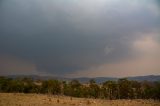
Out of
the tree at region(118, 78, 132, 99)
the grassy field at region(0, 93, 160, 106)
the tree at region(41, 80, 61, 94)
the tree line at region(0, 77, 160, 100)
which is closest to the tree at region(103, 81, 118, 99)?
the tree line at region(0, 77, 160, 100)

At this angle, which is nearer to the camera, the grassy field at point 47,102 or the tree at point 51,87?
the grassy field at point 47,102

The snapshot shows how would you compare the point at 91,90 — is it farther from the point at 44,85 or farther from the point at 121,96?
the point at 44,85

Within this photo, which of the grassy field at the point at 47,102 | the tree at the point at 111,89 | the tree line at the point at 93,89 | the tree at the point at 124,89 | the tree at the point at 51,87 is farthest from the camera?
the tree at the point at 51,87

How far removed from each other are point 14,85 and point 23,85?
301 cm

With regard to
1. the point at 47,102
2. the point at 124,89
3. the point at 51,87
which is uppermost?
the point at 51,87

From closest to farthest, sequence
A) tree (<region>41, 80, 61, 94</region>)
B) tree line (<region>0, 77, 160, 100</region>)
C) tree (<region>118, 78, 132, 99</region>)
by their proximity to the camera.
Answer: tree line (<region>0, 77, 160, 100</region>), tree (<region>118, 78, 132, 99</region>), tree (<region>41, 80, 61, 94</region>)

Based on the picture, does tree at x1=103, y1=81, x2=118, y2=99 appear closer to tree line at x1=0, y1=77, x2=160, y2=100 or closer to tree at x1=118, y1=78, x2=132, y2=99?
tree line at x1=0, y1=77, x2=160, y2=100

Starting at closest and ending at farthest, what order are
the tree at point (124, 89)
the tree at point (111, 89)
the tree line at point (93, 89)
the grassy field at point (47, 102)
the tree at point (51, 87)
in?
the grassy field at point (47, 102), the tree line at point (93, 89), the tree at point (111, 89), the tree at point (124, 89), the tree at point (51, 87)

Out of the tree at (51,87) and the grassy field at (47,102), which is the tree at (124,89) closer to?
the tree at (51,87)

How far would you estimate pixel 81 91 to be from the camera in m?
79.7

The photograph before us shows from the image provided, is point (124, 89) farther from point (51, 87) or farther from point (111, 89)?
point (51, 87)

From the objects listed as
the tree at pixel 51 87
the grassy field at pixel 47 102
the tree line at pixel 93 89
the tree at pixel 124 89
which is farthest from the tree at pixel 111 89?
the grassy field at pixel 47 102

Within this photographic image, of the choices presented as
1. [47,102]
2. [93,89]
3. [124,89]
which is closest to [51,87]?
[93,89]

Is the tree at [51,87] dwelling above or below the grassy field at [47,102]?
above
